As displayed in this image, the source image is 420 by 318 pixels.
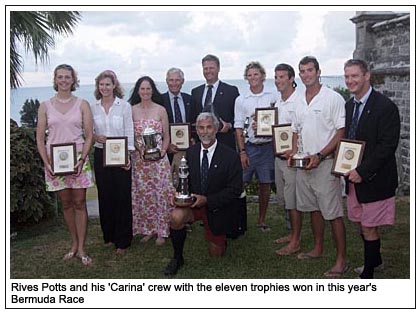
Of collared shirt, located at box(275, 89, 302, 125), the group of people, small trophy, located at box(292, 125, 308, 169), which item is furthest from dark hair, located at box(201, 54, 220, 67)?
small trophy, located at box(292, 125, 308, 169)

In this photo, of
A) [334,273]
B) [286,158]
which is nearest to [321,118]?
[286,158]

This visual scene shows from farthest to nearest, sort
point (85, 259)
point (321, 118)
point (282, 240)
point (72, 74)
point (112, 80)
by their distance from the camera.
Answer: point (282, 240)
point (112, 80)
point (85, 259)
point (72, 74)
point (321, 118)

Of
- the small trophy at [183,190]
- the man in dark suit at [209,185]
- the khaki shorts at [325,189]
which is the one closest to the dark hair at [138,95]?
the man in dark suit at [209,185]

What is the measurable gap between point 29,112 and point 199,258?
6.21 feet

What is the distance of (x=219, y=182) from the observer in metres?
4.23

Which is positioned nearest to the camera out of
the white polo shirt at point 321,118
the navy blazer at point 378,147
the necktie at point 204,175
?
the navy blazer at point 378,147

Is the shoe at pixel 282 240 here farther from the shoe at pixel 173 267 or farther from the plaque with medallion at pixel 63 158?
the plaque with medallion at pixel 63 158

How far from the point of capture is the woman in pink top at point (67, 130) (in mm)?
4141

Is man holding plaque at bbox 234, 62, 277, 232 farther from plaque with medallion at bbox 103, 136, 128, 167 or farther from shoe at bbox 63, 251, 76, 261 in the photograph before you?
shoe at bbox 63, 251, 76, 261

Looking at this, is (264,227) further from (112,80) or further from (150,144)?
(112,80)
